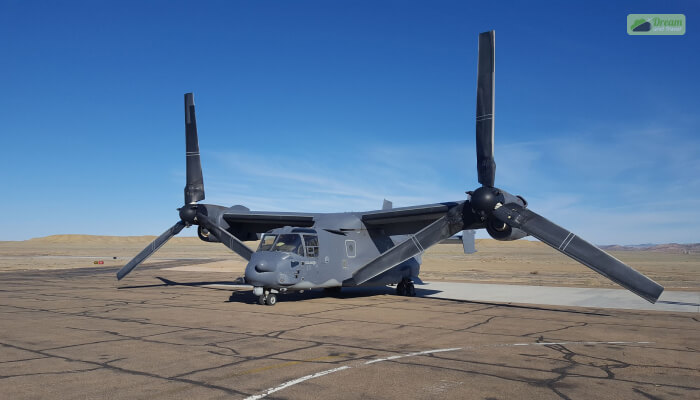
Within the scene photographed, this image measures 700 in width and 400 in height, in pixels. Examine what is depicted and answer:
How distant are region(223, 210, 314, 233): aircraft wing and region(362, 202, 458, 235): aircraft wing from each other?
2.51 meters

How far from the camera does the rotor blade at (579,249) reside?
1301cm

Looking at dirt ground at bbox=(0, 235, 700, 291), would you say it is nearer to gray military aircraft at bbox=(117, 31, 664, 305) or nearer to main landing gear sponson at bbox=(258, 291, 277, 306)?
gray military aircraft at bbox=(117, 31, 664, 305)

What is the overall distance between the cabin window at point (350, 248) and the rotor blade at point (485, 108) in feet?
19.7

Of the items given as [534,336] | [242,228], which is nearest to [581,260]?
[534,336]

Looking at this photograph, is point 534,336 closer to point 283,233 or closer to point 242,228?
point 283,233

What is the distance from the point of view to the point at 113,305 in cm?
1653

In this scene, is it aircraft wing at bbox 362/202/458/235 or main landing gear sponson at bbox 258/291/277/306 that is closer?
main landing gear sponson at bbox 258/291/277/306

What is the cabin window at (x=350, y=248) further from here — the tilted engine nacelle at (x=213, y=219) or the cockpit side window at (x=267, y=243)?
the tilted engine nacelle at (x=213, y=219)

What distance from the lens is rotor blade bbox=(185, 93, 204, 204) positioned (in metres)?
20.9

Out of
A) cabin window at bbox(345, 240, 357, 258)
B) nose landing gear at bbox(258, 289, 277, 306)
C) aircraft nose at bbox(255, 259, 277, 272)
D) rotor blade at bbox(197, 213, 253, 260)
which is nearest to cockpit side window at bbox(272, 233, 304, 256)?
aircraft nose at bbox(255, 259, 277, 272)

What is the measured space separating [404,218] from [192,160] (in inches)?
361

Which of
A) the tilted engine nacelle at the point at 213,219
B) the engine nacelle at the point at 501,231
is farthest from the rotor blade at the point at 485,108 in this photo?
the tilted engine nacelle at the point at 213,219

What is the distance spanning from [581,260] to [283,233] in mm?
9412

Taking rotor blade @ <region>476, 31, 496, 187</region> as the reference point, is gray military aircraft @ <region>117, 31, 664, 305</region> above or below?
below
